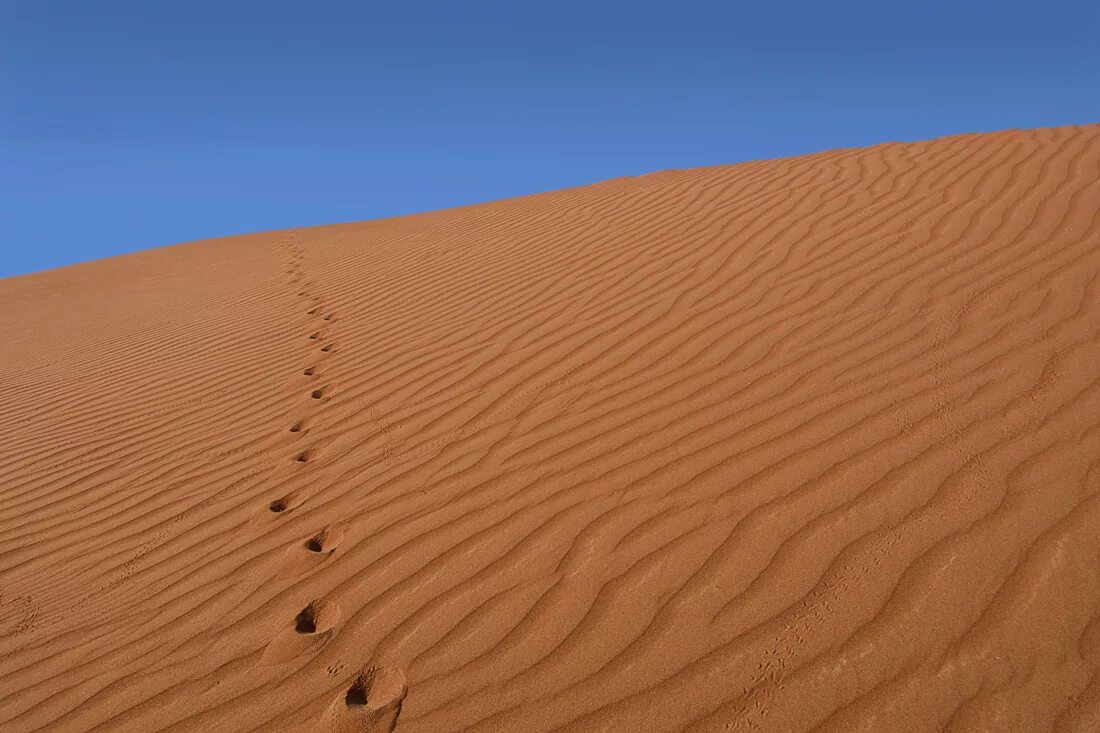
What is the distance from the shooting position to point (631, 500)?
2.91 m

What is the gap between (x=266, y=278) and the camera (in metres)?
9.27

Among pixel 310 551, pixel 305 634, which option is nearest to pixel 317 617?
pixel 305 634

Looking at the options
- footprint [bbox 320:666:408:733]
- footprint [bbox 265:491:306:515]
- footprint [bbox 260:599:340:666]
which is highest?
footprint [bbox 265:491:306:515]

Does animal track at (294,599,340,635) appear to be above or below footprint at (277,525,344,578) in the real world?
below

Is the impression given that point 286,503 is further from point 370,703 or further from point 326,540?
point 370,703

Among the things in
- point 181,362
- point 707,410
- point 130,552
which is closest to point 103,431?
point 181,362

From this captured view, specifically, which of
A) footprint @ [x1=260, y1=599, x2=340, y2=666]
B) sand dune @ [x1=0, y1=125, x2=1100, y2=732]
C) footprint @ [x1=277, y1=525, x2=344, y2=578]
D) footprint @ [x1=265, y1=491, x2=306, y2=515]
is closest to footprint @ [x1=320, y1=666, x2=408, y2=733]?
sand dune @ [x1=0, y1=125, x2=1100, y2=732]

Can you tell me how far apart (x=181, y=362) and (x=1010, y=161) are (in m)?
6.93

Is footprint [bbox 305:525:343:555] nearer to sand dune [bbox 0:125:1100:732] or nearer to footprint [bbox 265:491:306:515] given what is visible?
sand dune [bbox 0:125:1100:732]

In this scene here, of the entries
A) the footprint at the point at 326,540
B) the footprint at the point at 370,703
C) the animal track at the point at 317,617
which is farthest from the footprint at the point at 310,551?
the footprint at the point at 370,703

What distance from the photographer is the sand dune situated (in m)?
2.14

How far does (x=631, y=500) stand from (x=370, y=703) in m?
1.21

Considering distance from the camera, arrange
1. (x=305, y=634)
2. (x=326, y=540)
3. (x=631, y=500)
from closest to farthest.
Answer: (x=305, y=634) < (x=631, y=500) < (x=326, y=540)

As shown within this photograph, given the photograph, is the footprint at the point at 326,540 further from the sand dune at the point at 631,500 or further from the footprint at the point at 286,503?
the footprint at the point at 286,503
